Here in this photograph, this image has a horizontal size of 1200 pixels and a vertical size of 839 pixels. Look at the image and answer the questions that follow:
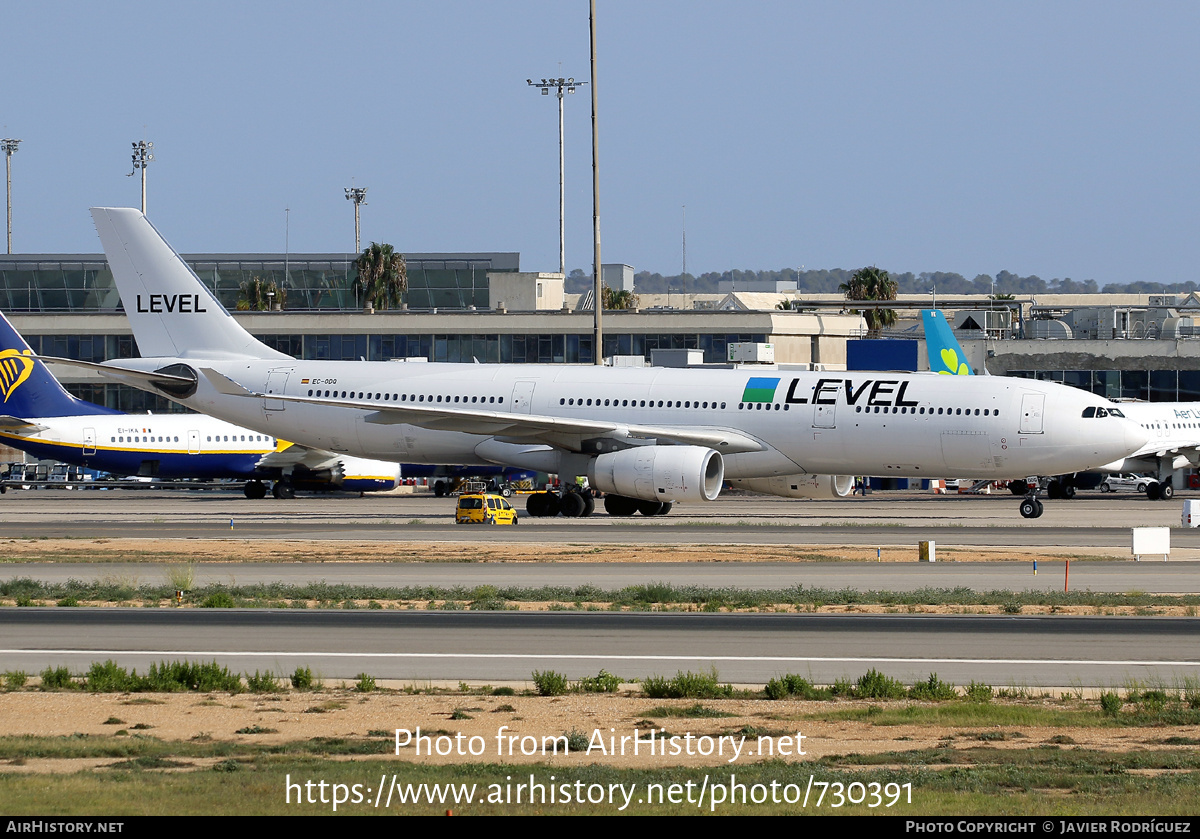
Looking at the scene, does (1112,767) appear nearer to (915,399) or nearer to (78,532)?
(915,399)

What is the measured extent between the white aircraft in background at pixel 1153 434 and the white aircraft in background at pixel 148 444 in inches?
1044

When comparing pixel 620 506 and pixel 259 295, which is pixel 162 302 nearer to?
pixel 620 506

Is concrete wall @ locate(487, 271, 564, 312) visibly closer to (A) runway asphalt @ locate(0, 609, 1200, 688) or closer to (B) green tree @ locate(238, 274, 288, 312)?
(B) green tree @ locate(238, 274, 288, 312)

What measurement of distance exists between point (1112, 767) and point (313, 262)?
107650mm

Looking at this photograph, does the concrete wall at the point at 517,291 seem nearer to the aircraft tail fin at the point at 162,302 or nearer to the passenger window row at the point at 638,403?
the aircraft tail fin at the point at 162,302

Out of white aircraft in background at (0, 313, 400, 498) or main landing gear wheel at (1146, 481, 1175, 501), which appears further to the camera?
white aircraft in background at (0, 313, 400, 498)

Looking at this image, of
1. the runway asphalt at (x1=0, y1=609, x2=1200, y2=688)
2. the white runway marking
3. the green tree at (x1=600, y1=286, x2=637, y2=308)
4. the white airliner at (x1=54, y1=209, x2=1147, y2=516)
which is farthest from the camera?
the green tree at (x1=600, y1=286, x2=637, y2=308)

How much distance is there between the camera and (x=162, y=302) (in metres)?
51.1

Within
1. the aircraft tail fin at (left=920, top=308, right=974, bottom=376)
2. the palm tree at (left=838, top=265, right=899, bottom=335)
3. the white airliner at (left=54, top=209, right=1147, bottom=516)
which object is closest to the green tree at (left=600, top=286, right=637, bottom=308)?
the palm tree at (left=838, top=265, right=899, bottom=335)

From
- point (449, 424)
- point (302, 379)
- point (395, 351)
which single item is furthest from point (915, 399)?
point (395, 351)

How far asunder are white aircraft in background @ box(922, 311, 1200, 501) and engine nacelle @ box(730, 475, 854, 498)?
19.1 meters

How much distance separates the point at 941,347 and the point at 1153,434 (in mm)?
10308

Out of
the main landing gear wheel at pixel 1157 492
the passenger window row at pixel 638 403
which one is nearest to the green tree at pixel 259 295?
the passenger window row at pixel 638 403

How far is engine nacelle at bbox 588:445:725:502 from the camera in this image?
4166cm
